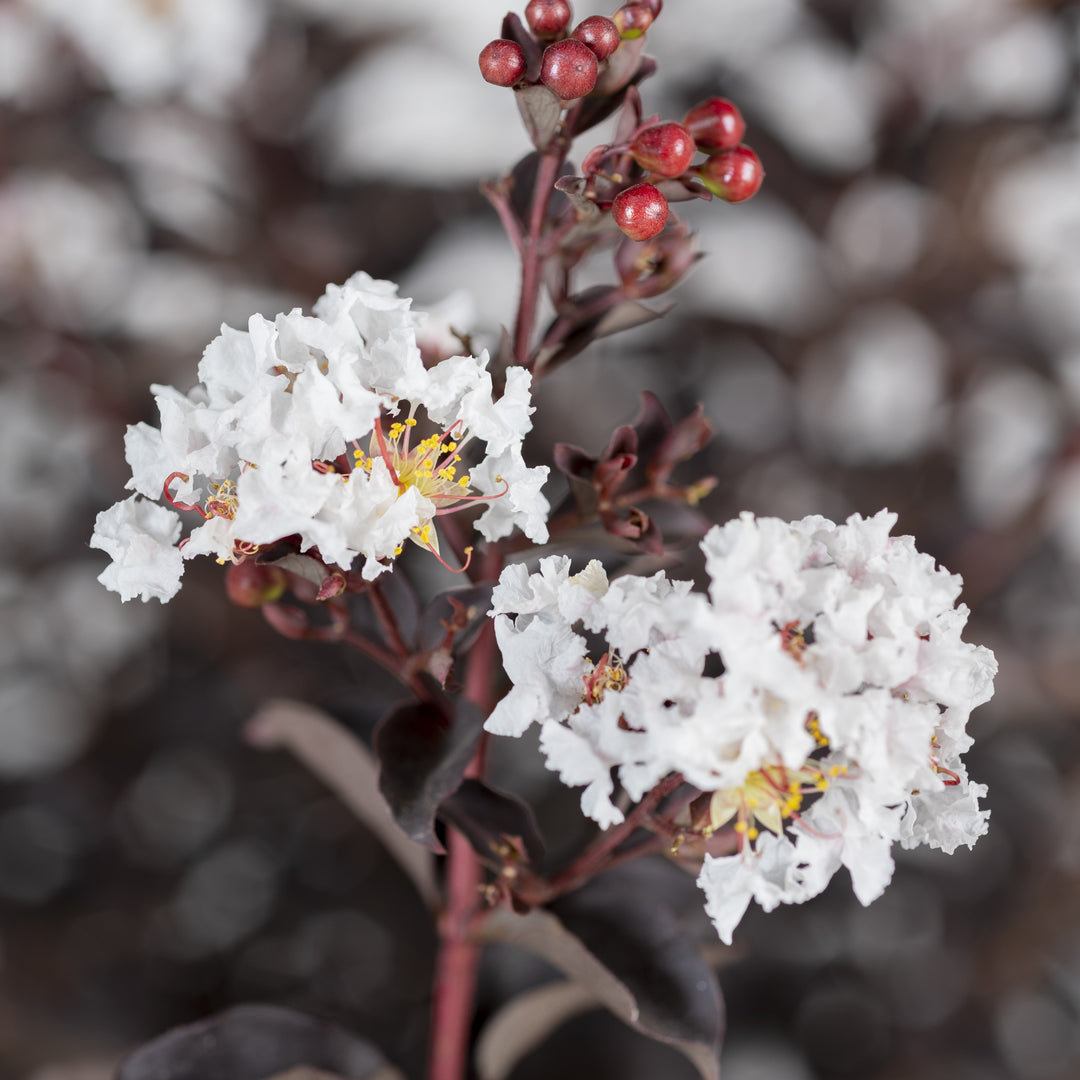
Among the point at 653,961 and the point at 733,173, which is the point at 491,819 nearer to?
the point at 653,961

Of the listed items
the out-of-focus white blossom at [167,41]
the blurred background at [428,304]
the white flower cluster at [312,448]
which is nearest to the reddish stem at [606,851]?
the white flower cluster at [312,448]

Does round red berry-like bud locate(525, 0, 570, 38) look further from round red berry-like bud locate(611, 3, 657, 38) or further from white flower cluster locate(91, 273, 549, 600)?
white flower cluster locate(91, 273, 549, 600)

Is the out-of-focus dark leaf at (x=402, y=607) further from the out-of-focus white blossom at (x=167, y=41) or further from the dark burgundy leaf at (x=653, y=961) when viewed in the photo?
the out-of-focus white blossom at (x=167, y=41)

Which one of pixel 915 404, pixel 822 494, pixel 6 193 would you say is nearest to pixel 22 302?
pixel 6 193

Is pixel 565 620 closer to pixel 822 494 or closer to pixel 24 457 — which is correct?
pixel 822 494

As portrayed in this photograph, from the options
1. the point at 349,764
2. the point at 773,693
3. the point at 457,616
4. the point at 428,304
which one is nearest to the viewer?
the point at 773,693

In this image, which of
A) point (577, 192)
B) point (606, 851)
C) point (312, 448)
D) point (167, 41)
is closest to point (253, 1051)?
point (606, 851)
